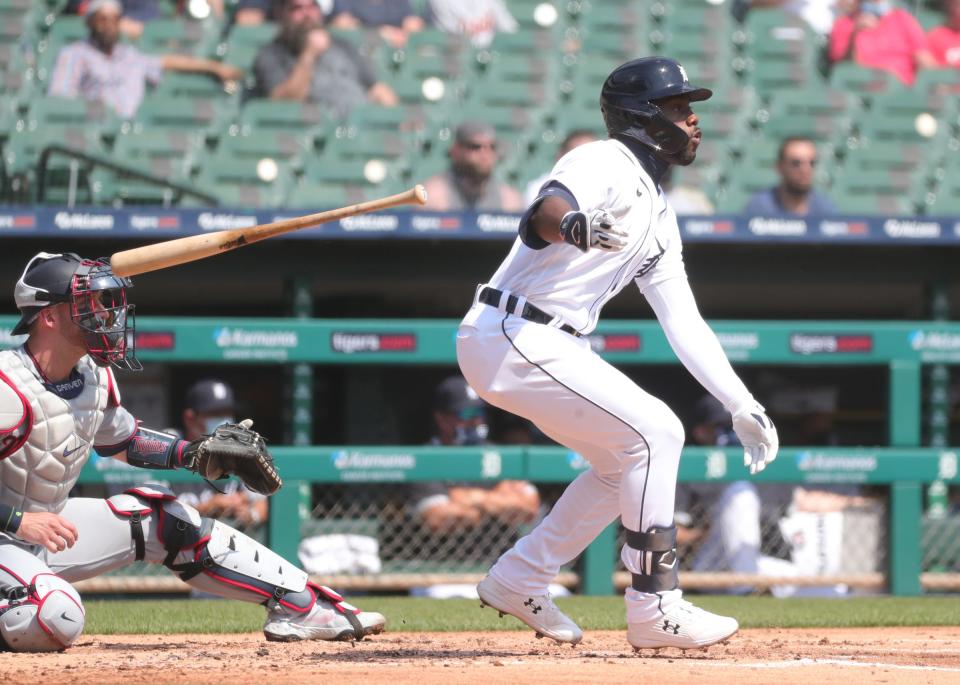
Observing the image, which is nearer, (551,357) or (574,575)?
(551,357)

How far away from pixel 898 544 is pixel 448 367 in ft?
9.30

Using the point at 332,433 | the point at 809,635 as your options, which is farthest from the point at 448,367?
the point at 809,635

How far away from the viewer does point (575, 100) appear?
31.8 feet

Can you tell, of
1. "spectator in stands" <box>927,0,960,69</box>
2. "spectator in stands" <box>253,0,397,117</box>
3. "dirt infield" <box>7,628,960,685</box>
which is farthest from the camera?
"spectator in stands" <box>927,0,960,69</box>

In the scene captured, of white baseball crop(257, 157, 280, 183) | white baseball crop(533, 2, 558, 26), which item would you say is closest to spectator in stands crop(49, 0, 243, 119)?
white baseball crop(257, 157, 280, 183)

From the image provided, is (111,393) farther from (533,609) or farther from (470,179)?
(470,179)

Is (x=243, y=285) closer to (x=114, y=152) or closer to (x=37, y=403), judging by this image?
(x=114, y=152)

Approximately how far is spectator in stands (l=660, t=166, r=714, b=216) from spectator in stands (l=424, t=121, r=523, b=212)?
95 cm

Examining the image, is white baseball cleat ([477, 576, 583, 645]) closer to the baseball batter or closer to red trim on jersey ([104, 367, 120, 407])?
the baseball batter

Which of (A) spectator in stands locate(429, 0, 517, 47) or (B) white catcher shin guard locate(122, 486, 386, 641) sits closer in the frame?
(B) white catcher shin guard locate(122, 486, 386, 641)

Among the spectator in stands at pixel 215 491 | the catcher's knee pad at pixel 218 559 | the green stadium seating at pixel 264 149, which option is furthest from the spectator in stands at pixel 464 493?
the catcher's knee pad at pixel 218 559

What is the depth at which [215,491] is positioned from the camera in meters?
6.95

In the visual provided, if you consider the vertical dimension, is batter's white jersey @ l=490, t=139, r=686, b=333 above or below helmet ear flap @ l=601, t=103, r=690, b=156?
below

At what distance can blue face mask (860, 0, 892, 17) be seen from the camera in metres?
10.6
